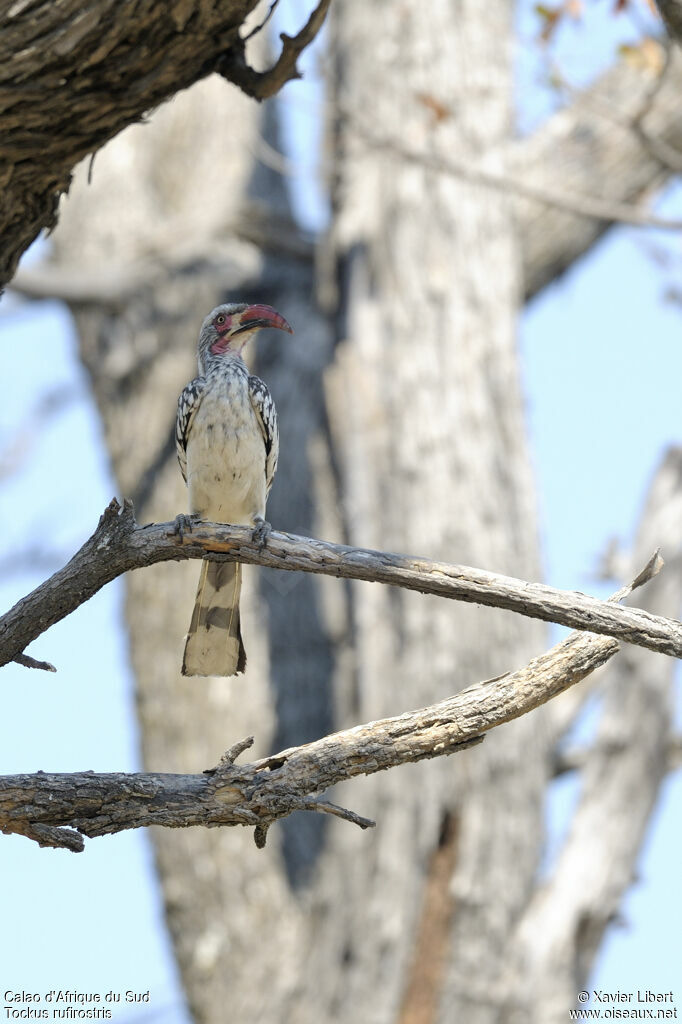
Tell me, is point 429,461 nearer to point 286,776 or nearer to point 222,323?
point 222,323

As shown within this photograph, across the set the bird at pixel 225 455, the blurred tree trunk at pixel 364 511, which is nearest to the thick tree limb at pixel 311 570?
the bird at pixel 225 455

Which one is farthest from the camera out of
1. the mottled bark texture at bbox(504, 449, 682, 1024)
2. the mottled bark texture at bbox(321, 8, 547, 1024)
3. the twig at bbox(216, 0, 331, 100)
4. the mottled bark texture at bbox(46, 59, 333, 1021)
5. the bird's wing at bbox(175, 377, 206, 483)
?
the mottled bark texture at bbox(46, 59, 333, 1021)

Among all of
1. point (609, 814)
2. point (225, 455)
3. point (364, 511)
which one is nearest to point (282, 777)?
point (225, 455)

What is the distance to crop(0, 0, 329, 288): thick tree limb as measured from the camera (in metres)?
3.87

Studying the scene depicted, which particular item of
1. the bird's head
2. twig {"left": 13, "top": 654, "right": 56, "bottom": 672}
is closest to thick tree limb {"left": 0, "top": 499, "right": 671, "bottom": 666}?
twig {"left": 13, "top": 654, "right": 56, "bottom": 672}

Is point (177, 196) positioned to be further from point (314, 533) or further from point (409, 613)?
point (409, 613)

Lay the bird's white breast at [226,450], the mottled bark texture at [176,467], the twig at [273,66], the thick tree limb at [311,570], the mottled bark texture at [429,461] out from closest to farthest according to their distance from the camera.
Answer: the thick tree limb at [311,570]
the twig at [273,66]
the bird's white breast at [226,450]
the mottled bark texture at [429,461]
the mottled bark texture at [176,467]

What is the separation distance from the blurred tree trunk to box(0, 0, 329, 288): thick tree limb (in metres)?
4.51

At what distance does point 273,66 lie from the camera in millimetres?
4699

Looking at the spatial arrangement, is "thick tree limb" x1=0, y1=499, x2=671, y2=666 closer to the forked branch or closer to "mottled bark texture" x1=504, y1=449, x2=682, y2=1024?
the forked branch

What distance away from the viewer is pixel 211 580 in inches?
201

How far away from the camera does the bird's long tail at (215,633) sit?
4684 mm

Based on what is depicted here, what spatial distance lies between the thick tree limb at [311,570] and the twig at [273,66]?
1970 mm

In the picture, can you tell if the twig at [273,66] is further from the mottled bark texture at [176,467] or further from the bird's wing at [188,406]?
the mottled bark texture at [176,467]
